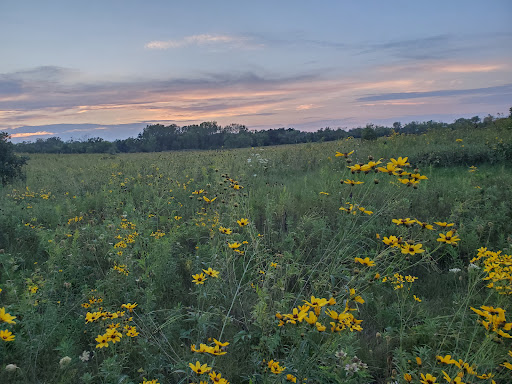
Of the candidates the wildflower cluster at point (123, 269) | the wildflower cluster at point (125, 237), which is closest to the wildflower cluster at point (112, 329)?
the wildflower cluster at point (123, 269)

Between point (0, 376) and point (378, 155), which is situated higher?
point (378, 155)

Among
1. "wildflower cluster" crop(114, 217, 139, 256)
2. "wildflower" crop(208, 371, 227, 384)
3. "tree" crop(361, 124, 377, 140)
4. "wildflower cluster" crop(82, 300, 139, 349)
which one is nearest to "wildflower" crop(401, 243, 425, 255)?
"wildflower" crop(208, 371, 227, 384)

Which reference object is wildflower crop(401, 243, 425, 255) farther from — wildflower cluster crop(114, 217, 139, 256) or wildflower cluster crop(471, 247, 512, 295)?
wildflower cluster crop(114, 217, 139, 256)

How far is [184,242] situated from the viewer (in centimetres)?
382

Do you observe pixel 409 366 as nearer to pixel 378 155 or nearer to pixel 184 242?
pixel 184 242

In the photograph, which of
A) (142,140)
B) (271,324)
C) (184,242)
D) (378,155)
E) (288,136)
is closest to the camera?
(271,324)

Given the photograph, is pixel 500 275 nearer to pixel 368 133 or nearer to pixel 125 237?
pixel 125 237

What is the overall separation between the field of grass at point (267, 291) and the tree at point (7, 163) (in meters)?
2.61

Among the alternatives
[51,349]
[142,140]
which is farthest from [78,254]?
[142,140]

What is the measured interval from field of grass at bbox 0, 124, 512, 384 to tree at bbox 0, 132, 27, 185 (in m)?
2.61

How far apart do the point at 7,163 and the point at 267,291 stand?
27.7 ft

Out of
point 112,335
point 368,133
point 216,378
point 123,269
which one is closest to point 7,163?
point 123,269

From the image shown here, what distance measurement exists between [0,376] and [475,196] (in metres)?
5.31

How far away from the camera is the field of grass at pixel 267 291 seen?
1.72 metres
